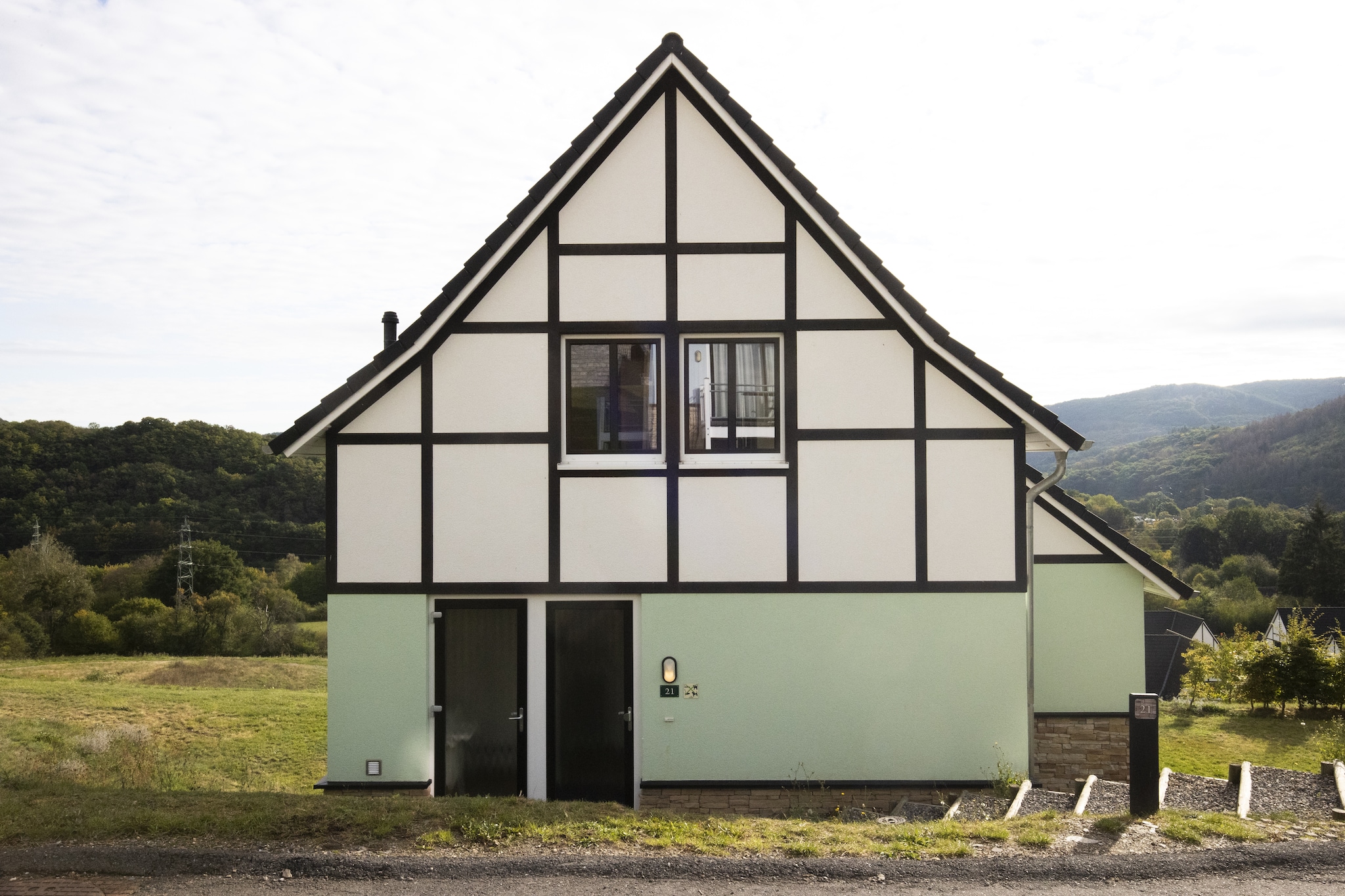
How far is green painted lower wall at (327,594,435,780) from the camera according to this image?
8609 mm

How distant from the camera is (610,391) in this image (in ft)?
29.5

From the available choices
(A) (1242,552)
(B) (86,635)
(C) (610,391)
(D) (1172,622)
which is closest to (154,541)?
(B) (86,635)

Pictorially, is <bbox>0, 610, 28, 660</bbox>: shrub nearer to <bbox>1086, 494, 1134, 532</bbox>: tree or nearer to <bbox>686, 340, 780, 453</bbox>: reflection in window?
<bbox>686, 340, 780, 453</bbox>: reflection in window

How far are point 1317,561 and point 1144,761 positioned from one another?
238 feet

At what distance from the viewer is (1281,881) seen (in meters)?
5.61

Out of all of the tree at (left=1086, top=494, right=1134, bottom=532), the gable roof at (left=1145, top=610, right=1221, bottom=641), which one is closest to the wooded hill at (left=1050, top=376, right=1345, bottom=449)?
the tree at (left=1086, top=494, right=1134, bottom=532)

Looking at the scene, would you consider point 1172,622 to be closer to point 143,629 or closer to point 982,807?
point 982,807

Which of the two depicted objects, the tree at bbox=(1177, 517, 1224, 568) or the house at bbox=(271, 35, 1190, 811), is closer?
the house at bbox=(271, 35, 1190, 811)

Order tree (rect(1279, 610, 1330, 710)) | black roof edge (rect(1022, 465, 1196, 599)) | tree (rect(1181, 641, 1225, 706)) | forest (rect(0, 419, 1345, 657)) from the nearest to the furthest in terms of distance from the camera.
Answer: black roof edge (rect(1022, 465, 1196, 599)) < tree (rect(1279, 610, 1330, 710)) < tree (rect(1181, 641, 1225, 706)) < forest (rect(0, 419, 1345, 657))

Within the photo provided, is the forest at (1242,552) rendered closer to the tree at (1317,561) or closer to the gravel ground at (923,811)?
the tree at (1317,561)

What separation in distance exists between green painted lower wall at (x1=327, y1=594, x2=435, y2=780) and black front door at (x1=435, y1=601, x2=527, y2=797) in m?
0.17

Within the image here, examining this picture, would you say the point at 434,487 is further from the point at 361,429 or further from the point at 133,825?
the point at 133,825

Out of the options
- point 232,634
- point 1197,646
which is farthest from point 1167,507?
point 232,634

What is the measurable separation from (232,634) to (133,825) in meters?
42.8
